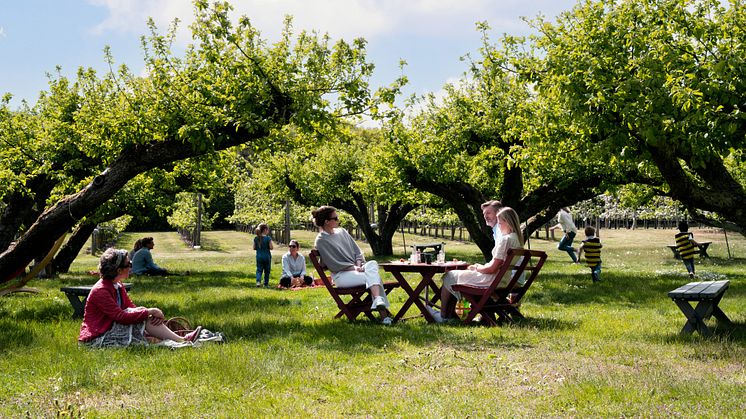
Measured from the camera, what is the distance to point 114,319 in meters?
6.68

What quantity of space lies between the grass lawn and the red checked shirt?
261mm

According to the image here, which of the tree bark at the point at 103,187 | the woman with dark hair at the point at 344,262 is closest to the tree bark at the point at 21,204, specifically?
the tree bark at the point at 103,187

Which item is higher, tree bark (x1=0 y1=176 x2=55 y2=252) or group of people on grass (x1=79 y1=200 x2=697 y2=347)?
tree bark (x1=0 y1=176 x2=55 y2=252)

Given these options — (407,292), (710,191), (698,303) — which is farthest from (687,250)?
(407,292)

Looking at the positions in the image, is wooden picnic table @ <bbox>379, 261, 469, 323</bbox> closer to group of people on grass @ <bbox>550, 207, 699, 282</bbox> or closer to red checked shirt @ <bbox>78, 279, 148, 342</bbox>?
red checked shirt @ <bbox>78, 279, 148, 342</bbox>

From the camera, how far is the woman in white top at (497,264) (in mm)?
8055

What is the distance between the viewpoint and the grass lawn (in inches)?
172

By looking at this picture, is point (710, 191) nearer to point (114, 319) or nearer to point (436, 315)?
point (436, 315)

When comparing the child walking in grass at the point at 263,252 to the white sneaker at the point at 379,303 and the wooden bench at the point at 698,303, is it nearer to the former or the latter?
the white sneaker at the point at 379,303

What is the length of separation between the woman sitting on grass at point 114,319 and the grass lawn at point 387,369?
0.96 feet

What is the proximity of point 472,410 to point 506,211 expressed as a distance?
427 cm

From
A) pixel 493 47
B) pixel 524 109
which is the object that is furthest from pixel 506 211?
pixel 493 47

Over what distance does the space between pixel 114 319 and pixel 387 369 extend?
10.0 ft

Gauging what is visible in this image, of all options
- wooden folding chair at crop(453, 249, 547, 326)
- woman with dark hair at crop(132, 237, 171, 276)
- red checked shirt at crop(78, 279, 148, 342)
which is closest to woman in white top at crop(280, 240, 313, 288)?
woman with dark hair at crop(132, 237, 171, 276)
